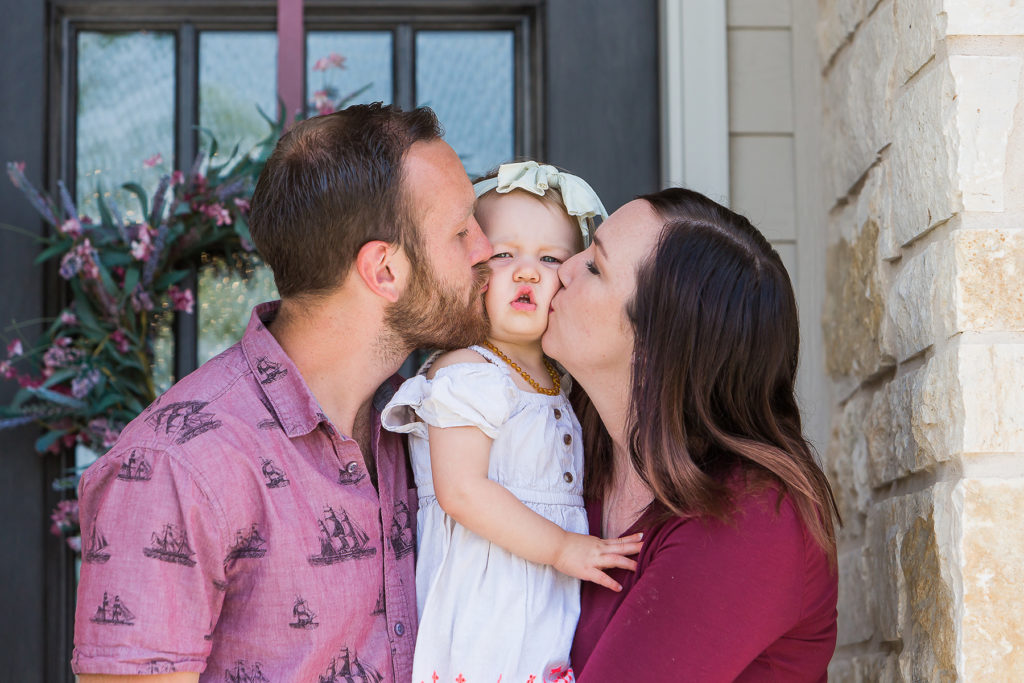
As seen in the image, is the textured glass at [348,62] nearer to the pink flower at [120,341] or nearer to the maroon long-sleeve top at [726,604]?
the pink flower at [120,341]

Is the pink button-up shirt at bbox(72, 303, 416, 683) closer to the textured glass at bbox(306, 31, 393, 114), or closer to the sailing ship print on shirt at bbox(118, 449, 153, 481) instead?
the sailing ship print on shirt at bbox(118, 449, 153, 481)

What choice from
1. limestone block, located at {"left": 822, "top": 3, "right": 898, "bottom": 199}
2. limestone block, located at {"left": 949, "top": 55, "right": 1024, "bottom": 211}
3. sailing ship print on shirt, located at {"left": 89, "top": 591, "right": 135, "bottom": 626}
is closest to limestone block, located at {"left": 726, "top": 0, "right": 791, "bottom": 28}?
limestone block, located at {"left": 822, "top": 3, "right": 898, "bottom": 199}

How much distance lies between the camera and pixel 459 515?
1.85m

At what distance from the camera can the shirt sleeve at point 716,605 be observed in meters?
1.60

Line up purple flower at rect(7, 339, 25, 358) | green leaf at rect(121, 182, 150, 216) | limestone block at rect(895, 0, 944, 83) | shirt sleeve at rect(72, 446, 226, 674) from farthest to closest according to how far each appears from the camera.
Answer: green leaf at rect(121, 182, 150, 216) < purple flower at rect(7, 339, 25, 358) < limestone block at rect(895, 0, 944, 83) < shirt sleeve at rect(72, 446, 226, 674)

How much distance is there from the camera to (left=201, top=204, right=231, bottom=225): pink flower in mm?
2500

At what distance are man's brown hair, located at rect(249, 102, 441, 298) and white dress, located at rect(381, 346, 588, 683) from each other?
27cm

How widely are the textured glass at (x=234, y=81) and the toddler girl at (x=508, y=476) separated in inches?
35.8

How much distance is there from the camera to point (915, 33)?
6.27 ft

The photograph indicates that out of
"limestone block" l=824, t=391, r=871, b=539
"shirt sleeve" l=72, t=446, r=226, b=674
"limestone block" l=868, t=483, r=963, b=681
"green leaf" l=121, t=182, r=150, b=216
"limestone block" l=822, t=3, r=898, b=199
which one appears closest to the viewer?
"shirt sleeve" l=72, t=446, r=226, b=674

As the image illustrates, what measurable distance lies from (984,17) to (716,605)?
1.04 m

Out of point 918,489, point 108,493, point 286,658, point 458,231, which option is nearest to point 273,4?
point 458,231

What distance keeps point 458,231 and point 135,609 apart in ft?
2.83

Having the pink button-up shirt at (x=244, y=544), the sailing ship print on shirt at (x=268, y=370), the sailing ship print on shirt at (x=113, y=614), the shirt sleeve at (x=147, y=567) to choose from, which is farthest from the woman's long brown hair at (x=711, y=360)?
the sailing ship print on shirt at (x=113, y=614)
